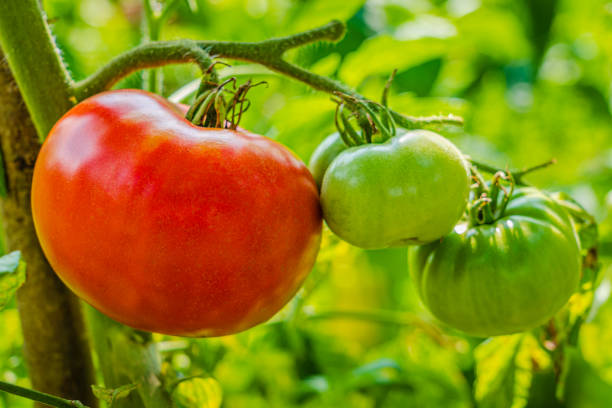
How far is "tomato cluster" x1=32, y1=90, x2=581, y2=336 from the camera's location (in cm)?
54

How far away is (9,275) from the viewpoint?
1.91 ft

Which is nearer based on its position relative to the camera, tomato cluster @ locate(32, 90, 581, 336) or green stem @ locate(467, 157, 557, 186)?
tomato cluster @ locate(32, 90, 581, 336)

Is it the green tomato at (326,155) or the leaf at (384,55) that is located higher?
the green tomato at (326,155)

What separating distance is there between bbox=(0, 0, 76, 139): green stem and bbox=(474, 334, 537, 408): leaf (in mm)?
645

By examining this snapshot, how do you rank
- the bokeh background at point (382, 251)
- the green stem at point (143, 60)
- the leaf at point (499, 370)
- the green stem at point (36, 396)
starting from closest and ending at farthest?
the green stem at point (36, 396) → the green stem at point (143, 60) → the leaf at point (499, 370) → the bokeh background at point (382, 251)

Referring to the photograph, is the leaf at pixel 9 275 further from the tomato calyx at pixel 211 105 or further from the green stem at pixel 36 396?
the tomato calyx at pixel 211 105

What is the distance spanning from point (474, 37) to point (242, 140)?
1415 mm

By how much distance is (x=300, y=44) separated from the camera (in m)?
0.68

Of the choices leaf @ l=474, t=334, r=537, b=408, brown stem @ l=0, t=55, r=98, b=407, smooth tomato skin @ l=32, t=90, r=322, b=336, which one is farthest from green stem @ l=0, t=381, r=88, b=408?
leaf @ l=474, t=334, r=537, b=408

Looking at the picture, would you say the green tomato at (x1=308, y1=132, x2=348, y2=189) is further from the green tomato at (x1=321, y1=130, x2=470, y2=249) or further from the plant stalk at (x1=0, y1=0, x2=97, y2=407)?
the plant stalk at (x1=0, y1=0, x2=97, y2=407)

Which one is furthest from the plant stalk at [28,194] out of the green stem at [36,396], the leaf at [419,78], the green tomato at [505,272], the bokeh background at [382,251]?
the leaf at [419,78]

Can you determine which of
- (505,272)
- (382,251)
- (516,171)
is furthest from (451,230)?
(382,251)

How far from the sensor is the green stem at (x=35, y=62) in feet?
2.12

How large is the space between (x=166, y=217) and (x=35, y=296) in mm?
316
